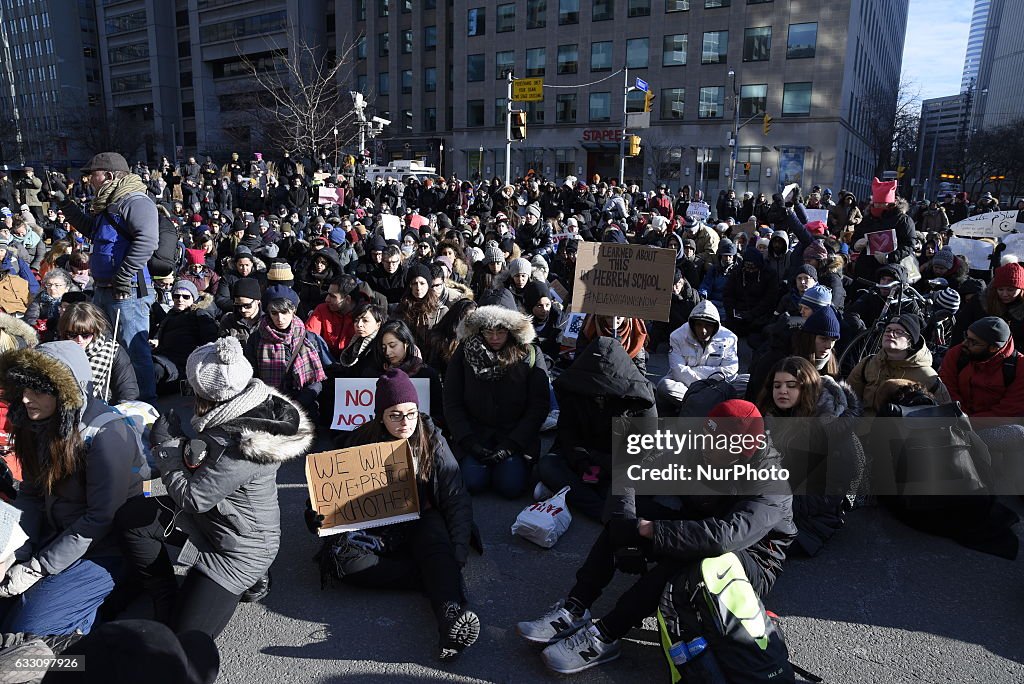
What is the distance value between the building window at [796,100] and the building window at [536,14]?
18.4 m

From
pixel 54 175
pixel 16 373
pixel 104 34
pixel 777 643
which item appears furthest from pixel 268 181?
pixel 104 34

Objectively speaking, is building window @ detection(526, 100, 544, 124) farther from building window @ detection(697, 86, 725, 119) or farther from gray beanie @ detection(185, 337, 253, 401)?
gray beanie @ detection(185, 337, 253, 401)

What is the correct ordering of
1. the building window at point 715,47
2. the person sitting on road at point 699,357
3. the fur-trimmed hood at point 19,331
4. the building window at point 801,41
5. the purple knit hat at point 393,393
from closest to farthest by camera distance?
the purple knit hat at point 393,393
the fur-trimmed hood at point 19,331
the person sitting on road at point 699,357
the building window at point 801,41
the building window at point 715,47

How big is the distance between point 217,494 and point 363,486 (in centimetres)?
78

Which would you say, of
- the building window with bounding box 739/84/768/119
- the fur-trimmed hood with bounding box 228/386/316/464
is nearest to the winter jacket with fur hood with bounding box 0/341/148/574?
the fur-trimmed hood with bounding box 228/386/316/464

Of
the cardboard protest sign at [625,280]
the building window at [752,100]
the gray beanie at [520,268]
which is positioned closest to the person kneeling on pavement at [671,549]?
the cardboard protest sign at [625,280]

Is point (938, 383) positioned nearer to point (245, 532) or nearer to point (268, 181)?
point (245, 532)

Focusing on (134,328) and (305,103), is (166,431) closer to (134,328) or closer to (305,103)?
(134,328)

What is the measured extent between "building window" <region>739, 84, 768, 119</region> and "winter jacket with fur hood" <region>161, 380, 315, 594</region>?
47.1m

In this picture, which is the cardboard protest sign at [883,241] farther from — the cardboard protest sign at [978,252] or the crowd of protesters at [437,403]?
the cardboard protest sign at [978,252]

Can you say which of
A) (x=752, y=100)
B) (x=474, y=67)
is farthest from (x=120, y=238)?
(x=474, y=67)

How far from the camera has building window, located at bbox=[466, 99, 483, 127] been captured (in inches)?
2170

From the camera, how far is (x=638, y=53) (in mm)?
48719

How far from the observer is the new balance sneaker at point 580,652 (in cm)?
323
